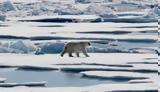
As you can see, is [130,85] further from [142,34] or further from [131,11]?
[131,11]

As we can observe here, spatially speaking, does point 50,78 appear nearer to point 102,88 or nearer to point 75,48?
point 102,88

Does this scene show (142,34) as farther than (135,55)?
Yes

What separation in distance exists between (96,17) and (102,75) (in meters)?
8.86

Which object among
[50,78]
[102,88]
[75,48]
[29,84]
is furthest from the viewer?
[75,48]

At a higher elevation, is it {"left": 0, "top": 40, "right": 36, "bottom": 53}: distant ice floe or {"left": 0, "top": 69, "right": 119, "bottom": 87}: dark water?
{"left": 0, "top": 69, "right": 119, "bottom": 87}: dark water

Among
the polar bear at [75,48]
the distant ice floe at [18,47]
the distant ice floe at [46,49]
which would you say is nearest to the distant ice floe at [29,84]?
the polar bear at [75,48]

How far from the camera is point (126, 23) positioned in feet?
47.8

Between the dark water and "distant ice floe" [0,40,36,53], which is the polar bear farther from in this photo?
the dark water

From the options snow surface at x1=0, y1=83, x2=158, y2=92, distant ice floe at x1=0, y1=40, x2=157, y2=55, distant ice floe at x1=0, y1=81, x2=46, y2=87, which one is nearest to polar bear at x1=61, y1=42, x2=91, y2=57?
distant ice floe at x1=0, y1=40, x2=157, y2=55

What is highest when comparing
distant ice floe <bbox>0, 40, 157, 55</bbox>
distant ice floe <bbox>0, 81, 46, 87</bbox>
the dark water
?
distant ice floe <bbox>0, 81, 46, 87</bbox>

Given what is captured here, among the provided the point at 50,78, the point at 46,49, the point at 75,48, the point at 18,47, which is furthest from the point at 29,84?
the point at 18,47

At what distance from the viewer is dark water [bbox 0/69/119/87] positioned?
6.94m

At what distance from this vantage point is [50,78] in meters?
7.31

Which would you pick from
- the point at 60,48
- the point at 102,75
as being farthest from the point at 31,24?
the point at 102,75
